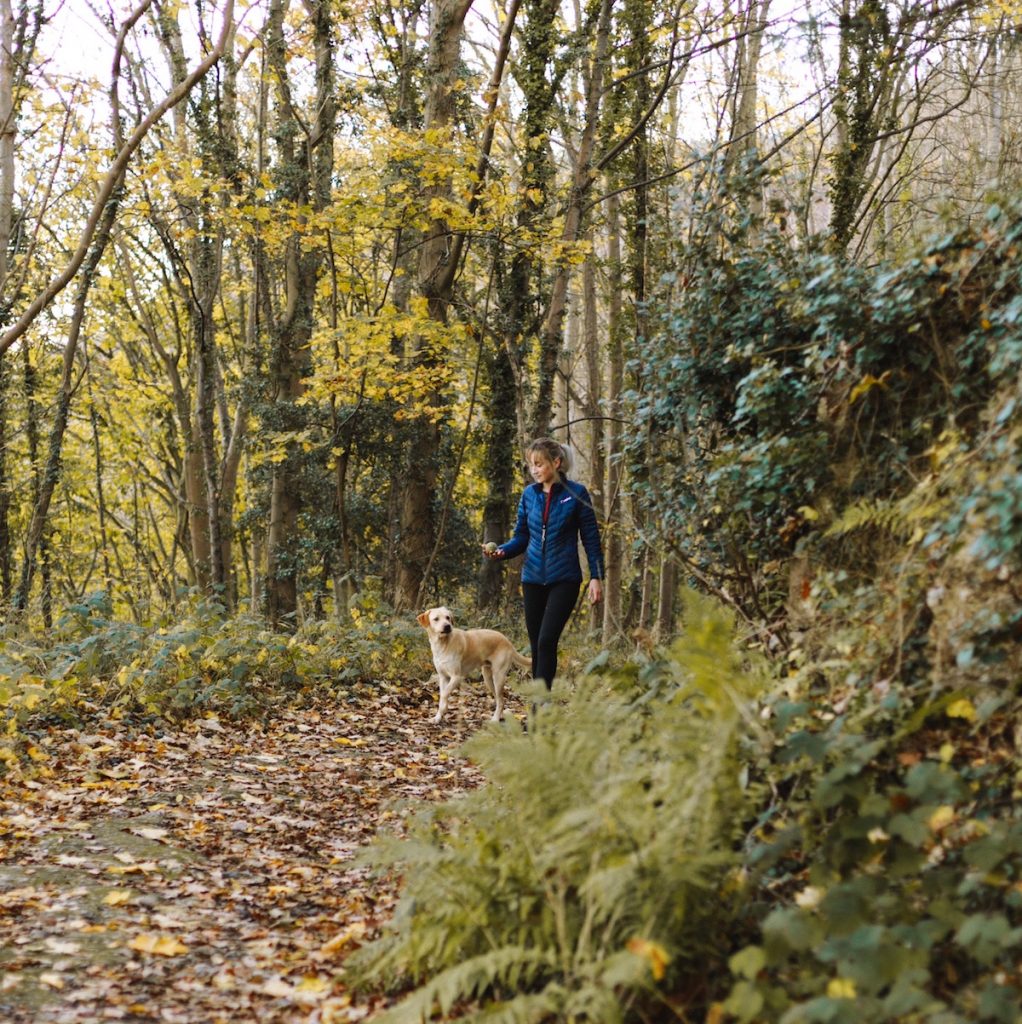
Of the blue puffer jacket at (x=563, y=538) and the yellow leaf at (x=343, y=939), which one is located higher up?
the blue puffer jacket at (x=563, y=538)

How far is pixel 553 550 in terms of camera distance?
8.12 meters

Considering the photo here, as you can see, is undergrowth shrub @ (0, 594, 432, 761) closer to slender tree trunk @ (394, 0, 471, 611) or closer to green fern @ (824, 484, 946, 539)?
slender tree trunk @ (394, 0, 471, 611)

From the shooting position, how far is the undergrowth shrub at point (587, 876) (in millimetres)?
3219

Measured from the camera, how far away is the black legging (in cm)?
809

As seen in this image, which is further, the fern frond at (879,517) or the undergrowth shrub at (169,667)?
the undergrowth shrub at (169,667)

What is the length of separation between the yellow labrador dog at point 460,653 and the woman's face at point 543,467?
209cm

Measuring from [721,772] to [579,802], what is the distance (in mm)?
516

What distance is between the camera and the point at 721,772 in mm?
3504

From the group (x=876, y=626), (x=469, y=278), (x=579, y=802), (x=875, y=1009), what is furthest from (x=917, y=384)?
(x=469, y=278)

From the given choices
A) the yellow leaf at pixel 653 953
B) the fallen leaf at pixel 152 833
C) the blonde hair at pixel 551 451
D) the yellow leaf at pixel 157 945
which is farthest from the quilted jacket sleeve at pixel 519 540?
the yellow leaf at pixel 653 953

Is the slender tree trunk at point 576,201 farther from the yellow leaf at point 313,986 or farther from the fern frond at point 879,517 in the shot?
the yellow leaf at point 313,986

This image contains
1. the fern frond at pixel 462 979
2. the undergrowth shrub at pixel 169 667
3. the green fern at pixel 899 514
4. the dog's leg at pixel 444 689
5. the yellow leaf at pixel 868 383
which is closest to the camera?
the fern frond at pixel 462 979

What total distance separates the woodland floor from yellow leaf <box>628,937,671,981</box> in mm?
1319

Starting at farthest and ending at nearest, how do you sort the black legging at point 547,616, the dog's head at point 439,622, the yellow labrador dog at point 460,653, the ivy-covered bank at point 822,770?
the yellow labrador dog at point 460,653 < the dog's head at point 439,622 < the black legging at point 547,616 < the ivy-covered bank at point 822,770
